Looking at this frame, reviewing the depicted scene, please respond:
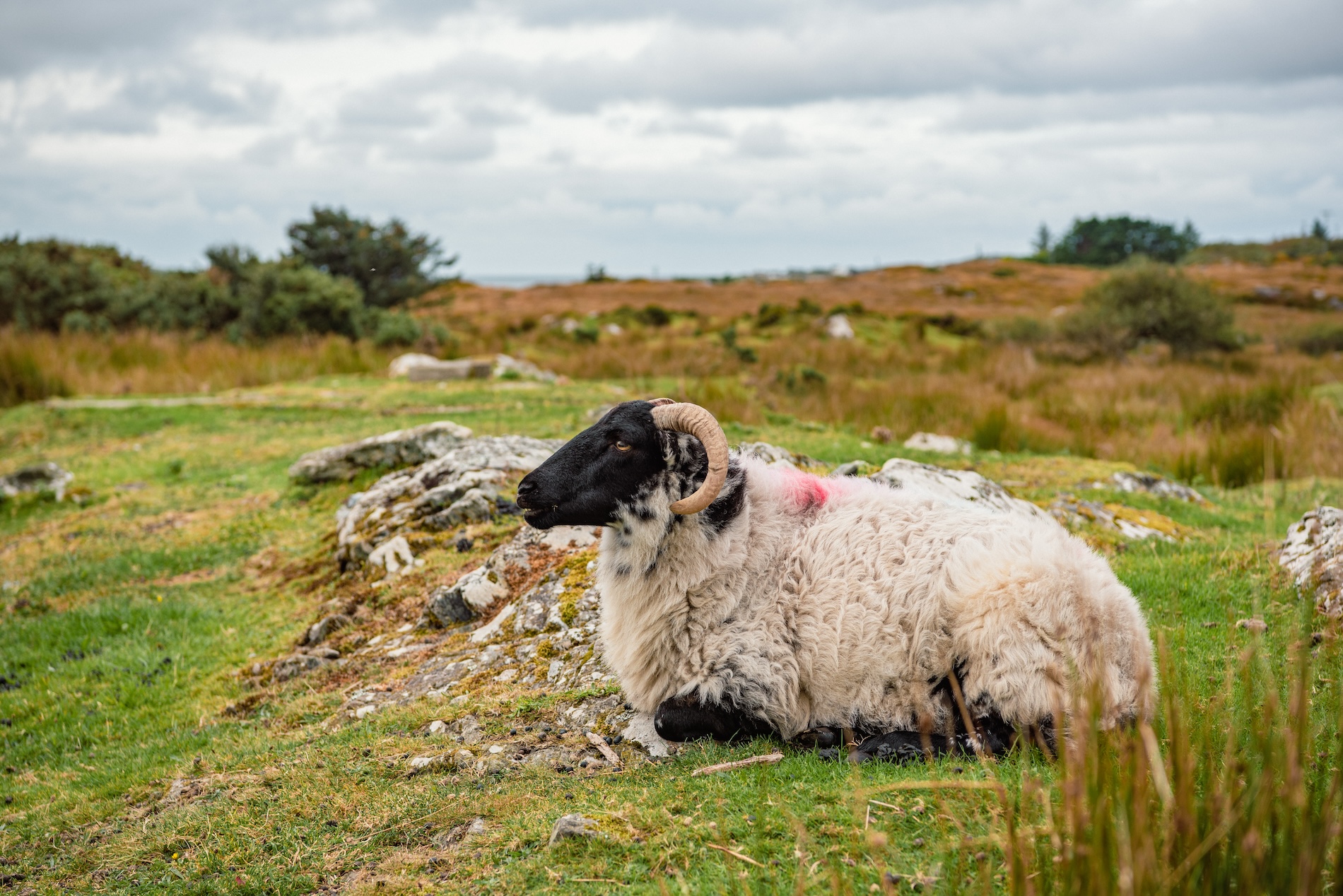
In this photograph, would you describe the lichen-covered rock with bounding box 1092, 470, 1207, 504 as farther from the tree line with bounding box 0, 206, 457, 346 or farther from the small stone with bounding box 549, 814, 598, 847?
the tree line with bounding box 0, 206, 457, 346

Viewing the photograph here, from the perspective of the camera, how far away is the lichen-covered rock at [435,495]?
8891 mm

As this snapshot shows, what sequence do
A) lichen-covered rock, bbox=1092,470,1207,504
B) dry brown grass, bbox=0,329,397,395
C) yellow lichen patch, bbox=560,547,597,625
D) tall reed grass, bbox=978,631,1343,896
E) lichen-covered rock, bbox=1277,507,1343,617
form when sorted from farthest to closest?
dry brown grass, bbox=0,329,397,395
lichen-covered rock, bbox=1092,470,1207,504
yellow lichen patch, bbox=560,547,597,625
lichen-covered rock, bbox=1277,507,1343,617
tall reed grass, bbox=978,631,1343,896

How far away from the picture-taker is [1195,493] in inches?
432

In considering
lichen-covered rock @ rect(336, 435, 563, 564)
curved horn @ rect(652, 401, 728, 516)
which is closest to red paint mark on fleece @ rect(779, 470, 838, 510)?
curved horn @ rect(652, 401, 728, 516)

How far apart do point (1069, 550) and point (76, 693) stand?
7582 mm

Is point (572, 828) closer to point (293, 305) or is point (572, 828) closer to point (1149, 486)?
point (1149, 486)

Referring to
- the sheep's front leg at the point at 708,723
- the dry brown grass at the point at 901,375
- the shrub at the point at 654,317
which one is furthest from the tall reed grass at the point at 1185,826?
the shrub at the point at 654,317

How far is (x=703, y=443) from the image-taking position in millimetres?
5164

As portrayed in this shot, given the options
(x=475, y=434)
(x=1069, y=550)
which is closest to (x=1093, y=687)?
(x=1069, y=550)

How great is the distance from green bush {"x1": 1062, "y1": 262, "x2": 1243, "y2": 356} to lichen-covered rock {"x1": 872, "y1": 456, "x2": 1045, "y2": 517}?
2285 cm

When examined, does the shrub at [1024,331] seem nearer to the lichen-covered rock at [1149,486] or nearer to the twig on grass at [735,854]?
the lichen-covered rock at [1149,486]

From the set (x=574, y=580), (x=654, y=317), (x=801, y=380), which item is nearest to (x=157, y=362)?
(x=801, y=380)

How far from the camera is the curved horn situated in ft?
16.4

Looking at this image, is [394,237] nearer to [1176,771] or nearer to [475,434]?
[475,434]
